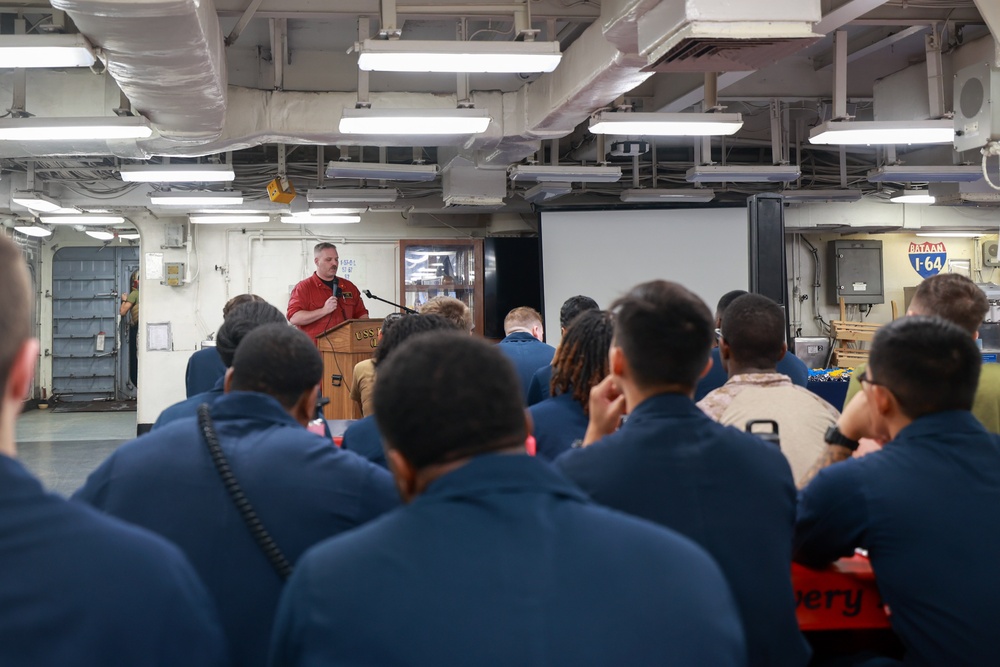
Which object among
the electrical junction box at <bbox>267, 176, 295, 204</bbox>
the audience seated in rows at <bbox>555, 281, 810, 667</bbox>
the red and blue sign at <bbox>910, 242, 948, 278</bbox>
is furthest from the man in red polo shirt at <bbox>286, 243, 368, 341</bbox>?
the red and blue sign at <bbox>910, 242, 948, 278</bbox>

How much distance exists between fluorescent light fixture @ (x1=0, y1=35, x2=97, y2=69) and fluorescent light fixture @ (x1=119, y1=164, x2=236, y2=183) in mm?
3278

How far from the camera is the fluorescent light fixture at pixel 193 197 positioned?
879 cm

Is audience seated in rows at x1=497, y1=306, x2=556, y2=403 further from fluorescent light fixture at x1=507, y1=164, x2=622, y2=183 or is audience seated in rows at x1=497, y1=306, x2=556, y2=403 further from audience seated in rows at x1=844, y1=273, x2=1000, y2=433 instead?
fluorescent light fixture at x1=507, y1=164, x2=622, y2=183

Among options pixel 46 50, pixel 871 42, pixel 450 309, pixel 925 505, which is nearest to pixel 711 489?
pixel 925 505

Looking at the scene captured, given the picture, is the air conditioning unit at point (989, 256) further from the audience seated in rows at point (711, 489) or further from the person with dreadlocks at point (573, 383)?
the audience seated in rows at point (711, 489)

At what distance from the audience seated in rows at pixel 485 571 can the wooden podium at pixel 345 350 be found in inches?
215

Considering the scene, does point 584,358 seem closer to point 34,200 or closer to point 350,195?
point 350,195

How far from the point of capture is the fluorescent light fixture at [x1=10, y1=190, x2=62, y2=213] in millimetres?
8622

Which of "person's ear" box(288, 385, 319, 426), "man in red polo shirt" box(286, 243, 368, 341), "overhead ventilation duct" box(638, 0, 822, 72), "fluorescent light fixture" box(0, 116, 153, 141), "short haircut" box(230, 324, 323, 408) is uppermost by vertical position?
"fluorescent light fixture" box(0, 116, 153, 141)

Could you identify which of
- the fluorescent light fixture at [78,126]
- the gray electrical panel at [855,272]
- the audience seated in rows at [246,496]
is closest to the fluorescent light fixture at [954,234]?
the gray electrical panel at [855,272]

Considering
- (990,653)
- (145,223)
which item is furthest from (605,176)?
(990,653)

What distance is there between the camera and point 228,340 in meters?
3.28

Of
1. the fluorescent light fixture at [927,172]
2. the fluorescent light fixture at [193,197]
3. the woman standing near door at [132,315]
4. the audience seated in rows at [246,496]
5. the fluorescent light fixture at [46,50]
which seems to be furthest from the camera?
the woman standing near door at [132,315]

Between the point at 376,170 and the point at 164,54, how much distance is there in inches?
136
